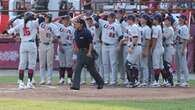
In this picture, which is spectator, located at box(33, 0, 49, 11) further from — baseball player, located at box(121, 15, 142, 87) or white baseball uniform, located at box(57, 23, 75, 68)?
baseball player, located at box(121, 15, 142, 87)

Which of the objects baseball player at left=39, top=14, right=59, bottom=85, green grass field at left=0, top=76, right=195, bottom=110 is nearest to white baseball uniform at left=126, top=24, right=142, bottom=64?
baseball player at left=39, top=14, right=59, bottom=85

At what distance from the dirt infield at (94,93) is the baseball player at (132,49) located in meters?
0.58

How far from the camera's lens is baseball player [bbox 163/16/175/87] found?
744 inches

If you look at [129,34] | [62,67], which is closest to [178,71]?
[129,34]

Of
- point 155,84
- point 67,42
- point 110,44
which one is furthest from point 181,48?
point 67,42

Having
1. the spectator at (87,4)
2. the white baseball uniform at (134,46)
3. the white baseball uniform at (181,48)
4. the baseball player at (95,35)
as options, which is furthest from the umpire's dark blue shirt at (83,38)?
the spectator at (87,4)

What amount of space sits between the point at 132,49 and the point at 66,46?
2.43 m

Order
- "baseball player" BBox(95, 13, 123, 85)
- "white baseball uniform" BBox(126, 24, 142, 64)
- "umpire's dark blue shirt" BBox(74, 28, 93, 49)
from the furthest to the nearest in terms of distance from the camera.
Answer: "baseball player" BBox(95, 13, 123, 85)
"white baseball uniform" BBox(126, 24, 142, 64)
"umpire's dark blue shirt" BBox(74, 28, 93, 49)

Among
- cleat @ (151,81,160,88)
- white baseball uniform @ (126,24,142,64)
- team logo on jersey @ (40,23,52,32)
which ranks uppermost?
team logo on jersey @ (40,23,52,32)

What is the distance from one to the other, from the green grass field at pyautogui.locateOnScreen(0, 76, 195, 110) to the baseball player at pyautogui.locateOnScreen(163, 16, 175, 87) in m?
4.31

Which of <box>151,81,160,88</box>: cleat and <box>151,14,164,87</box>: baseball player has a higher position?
<box>151,14,164,87</box>: baseball player

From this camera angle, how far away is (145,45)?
19.0m

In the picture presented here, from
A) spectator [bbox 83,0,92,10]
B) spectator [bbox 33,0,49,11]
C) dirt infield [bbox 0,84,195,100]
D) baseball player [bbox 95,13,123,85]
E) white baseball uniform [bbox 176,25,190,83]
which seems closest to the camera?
dirt infield [bbox 0,84,195,100]

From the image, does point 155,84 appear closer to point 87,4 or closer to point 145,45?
point 145,45
